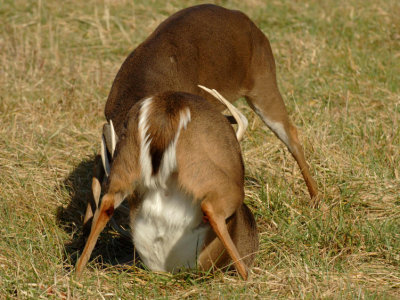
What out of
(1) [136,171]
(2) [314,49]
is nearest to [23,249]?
(1) [136,171]

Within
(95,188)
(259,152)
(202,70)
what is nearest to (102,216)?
(95,188)

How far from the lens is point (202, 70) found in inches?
166

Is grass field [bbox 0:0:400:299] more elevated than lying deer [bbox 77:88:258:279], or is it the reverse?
lying deer [bbox 77:88:258:279]

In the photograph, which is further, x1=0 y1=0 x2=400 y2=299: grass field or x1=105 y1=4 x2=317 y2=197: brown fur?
x1=105 y1=4 x2=317 y2=197: brown fur

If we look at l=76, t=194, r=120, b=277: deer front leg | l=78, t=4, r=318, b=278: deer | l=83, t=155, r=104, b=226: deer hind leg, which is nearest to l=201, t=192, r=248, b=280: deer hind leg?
l=76, t=194, r=120, b=277: deer front leg

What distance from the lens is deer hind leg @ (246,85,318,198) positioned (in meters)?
4.67

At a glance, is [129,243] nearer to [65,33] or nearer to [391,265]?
[391,265]

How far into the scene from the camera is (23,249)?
379 cm

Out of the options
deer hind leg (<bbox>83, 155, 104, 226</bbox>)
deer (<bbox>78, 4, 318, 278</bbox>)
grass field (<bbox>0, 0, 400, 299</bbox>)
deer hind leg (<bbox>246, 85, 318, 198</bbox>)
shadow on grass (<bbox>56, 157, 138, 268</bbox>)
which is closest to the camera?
grass field (<bbox>0, 0, 400, 299</bbox>)

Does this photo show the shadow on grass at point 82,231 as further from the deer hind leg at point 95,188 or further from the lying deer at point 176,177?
the lying deer at point 176,177

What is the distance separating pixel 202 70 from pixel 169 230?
4.35 feet

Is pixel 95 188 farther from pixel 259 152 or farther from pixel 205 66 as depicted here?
pixel 259 152

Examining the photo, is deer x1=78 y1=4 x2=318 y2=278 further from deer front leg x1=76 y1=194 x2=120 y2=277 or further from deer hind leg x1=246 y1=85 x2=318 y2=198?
deer front leg x1=76 y1=194 x2=120 y2=277

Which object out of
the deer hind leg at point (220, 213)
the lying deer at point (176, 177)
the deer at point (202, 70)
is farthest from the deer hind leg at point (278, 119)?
the deer hind leg at point (220, 213)
